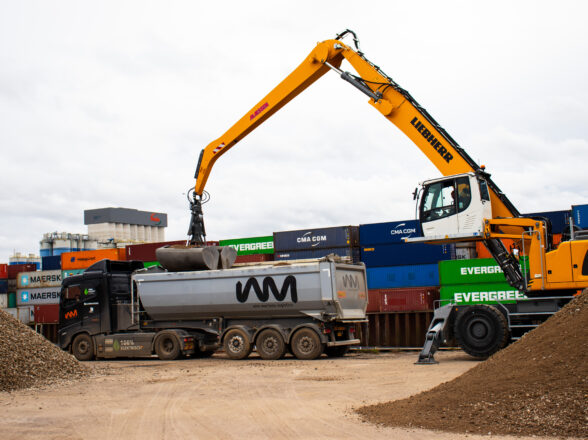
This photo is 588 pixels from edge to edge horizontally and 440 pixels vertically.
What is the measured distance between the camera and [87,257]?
108ft

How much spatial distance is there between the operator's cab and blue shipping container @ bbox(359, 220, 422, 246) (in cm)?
793

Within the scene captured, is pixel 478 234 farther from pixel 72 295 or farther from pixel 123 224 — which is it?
pixel 123 224

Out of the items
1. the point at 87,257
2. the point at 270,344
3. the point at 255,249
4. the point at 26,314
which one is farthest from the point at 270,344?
the point at 26,314

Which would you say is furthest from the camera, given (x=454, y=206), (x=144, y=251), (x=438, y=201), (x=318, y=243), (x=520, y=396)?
(x=144, y=251)

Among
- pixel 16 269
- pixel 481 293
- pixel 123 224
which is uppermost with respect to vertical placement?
pixel 123 224

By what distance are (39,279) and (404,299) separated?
20.1 metres

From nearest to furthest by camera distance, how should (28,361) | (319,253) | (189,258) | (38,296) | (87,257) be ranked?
(28,361) → (189,258) → (319,253) → (87,257) → (38,296)

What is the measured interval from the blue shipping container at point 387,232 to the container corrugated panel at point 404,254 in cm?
26

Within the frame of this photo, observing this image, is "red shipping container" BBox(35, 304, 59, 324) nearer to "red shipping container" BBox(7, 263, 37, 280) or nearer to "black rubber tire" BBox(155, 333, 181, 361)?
"red shipping container" BBox(7, 263, 37, 280)

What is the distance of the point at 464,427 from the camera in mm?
8320

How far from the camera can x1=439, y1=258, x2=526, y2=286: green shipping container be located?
22.0 metres

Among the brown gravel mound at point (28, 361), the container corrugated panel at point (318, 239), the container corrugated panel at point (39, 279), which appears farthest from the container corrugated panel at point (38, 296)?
the brown gravel mound at point (28, 361)

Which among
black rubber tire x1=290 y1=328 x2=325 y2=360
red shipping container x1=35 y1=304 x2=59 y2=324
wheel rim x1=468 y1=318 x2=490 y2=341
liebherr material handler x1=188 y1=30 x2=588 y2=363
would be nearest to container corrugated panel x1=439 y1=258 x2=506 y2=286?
liebherr material handler x1=188 y1=30 x2=588 y2=363

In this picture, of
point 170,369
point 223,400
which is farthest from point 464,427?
point 170,369
